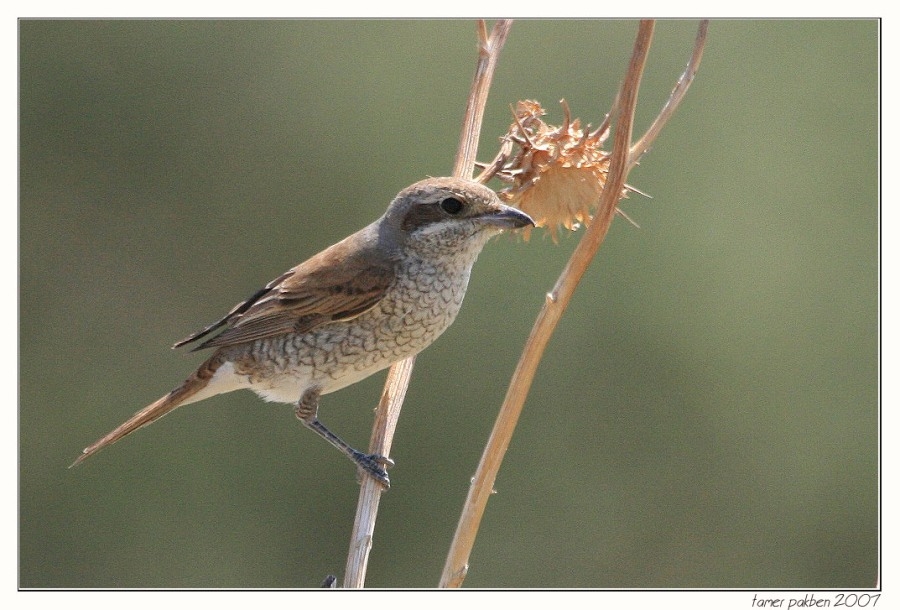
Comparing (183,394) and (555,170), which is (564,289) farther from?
(183,394)

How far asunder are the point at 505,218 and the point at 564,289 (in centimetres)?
56

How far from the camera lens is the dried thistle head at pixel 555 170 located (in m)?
3.13

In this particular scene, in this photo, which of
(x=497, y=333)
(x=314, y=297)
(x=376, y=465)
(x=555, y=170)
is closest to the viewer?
(x=555, y=170)

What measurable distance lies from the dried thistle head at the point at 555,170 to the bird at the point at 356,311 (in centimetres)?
11

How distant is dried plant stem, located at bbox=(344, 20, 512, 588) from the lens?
2949 mm

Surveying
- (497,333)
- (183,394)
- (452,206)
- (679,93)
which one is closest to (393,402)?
(452,206)

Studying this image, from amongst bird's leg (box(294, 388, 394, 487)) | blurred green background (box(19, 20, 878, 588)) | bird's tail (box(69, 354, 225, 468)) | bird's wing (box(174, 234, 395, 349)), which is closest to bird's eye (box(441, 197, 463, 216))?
bird's wing (box(174, 234, 395, 349))

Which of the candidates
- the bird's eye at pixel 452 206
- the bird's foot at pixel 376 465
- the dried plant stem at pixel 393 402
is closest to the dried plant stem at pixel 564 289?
the dried plant stem at pixel 393 402

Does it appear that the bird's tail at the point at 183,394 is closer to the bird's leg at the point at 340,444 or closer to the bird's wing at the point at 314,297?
the bird's wing at the point at 314,297

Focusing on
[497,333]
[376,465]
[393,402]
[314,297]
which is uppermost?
[314,297]

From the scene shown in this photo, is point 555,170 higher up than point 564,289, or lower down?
higher up

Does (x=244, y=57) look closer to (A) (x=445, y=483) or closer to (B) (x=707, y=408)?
(A) (x=445, y=483)

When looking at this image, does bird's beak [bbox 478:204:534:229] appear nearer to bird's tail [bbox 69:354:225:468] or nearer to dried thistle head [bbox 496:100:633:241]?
dried thistle head [bbox 496:100:633:241]

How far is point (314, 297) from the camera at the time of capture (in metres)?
3.67
